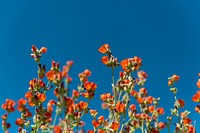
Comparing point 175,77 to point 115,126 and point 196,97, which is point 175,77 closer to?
point 196,97

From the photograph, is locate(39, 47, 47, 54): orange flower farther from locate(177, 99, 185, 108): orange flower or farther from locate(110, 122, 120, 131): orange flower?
locate(177, 99, 185, 108): orange flower

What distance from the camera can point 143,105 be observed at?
3.13 m

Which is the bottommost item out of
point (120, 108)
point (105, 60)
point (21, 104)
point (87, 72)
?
point (120, 108)

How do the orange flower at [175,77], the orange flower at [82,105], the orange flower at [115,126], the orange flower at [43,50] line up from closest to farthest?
the orange flower at [115,126] → the orange flower at [82,105] → the orange flower at [43,50] → the orange flower at [175,77]

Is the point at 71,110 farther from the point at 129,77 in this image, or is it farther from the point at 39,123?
the point at 129,77

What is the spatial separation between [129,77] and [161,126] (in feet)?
1.81

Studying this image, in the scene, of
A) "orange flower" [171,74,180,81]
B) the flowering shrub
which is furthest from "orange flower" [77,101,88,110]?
"orange flower" [171,74,180,81]

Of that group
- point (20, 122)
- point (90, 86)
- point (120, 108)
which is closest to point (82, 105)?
point (90, 86)

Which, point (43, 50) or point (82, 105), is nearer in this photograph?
point (82, 105)

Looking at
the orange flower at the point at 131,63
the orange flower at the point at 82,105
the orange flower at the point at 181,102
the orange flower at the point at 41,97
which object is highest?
the orange flower at the point at 131,63

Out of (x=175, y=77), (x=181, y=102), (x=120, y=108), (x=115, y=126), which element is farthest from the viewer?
(x=175, y=77)

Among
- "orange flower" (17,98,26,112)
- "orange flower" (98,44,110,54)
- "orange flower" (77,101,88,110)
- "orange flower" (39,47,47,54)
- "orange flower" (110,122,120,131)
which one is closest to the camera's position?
"orange flower" (110,122,120,131)

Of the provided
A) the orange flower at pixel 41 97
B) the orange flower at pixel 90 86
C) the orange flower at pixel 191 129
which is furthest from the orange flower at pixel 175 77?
the orange flower at pixel 41 97

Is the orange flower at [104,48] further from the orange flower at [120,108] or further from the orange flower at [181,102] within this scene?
the orange flower at [181,102]
